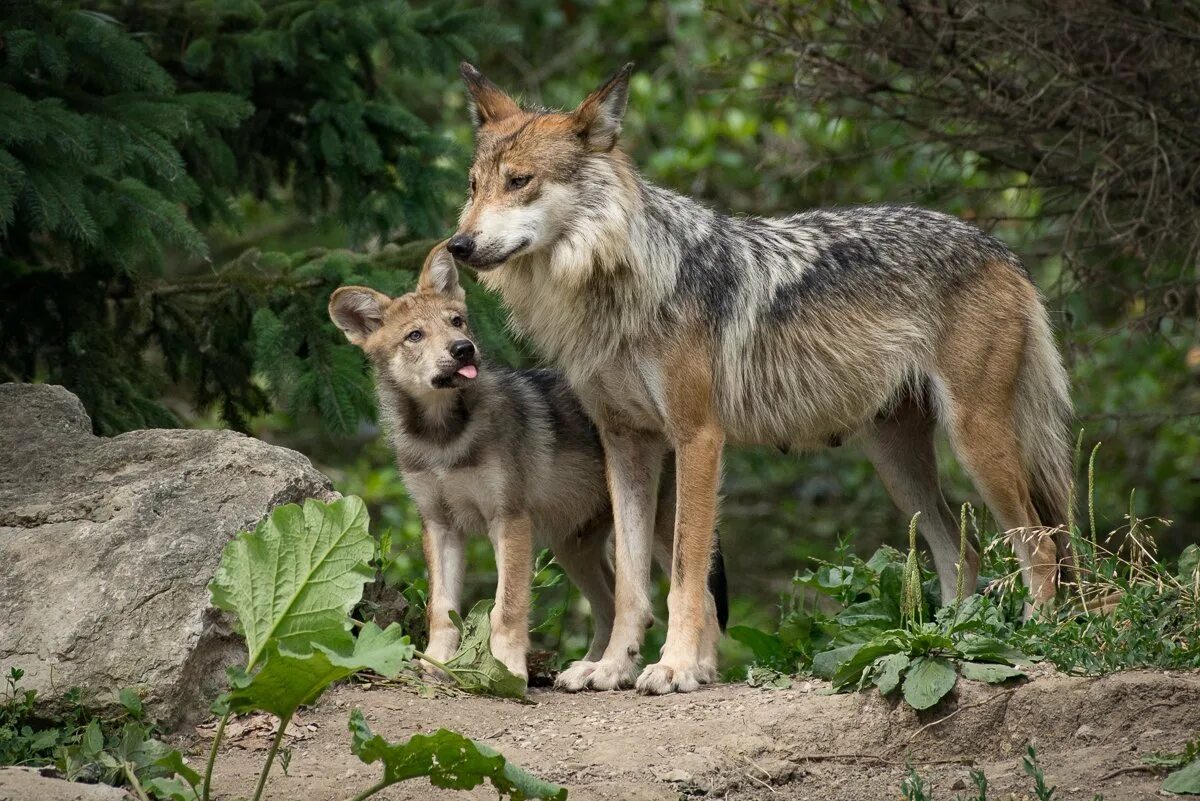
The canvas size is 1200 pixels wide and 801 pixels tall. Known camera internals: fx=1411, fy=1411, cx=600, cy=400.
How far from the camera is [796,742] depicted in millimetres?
5461

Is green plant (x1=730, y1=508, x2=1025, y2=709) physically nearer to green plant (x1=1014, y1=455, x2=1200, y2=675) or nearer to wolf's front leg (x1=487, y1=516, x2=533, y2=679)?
green plant (x1=1014, y1=455, x2=1200, y2=675)

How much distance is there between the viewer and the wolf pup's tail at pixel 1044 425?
7.21 metres

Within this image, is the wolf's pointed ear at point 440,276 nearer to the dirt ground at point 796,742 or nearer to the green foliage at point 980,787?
the dirt ground at point 796,742

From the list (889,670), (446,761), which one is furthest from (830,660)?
(446,761)

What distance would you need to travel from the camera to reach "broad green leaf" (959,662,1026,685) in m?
5.40

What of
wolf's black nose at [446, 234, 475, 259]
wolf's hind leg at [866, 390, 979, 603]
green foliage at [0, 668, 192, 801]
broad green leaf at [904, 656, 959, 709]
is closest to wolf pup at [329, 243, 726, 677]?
wolf's black nose at [446, 234, 475, 259]

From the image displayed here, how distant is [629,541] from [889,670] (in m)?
1.68

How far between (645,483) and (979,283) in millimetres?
1980

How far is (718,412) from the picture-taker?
6719mm

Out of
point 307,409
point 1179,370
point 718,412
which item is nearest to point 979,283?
point 718,412

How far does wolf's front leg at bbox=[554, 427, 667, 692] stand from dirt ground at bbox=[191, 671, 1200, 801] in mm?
658

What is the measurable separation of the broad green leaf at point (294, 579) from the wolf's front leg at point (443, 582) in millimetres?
1775

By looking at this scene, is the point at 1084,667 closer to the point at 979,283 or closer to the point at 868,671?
the point at 868,671

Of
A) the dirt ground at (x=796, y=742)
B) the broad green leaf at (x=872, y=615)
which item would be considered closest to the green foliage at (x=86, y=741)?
the dirt ground at (x=796, y=742)
